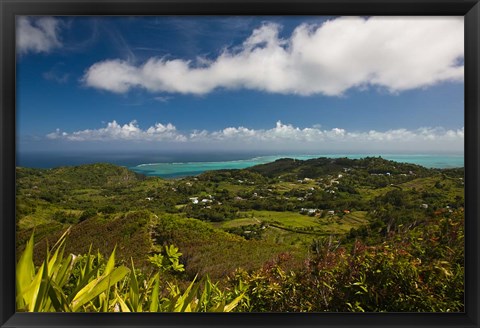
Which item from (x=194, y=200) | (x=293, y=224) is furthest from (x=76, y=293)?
(x=194, y=200)

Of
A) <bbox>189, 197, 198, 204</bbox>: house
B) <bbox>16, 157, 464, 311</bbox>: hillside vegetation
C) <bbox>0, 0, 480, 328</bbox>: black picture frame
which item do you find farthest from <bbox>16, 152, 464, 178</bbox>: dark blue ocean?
<bbox>0, 0, 480, 328</bbox>: black picture frame

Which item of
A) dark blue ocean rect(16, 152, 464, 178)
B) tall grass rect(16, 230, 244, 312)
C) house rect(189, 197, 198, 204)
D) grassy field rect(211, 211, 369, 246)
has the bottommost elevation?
grassy field rect(211, 211, 369, 246)

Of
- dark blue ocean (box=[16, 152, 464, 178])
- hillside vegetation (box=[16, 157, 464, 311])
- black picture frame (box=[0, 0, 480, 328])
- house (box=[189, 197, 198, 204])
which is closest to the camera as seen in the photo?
black picture frame (box=[0, 0, 480, 328])

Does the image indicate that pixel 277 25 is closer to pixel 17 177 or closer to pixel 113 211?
pixel 17 177

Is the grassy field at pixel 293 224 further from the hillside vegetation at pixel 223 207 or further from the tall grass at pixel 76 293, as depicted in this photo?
the tall grass at pixel 76 293

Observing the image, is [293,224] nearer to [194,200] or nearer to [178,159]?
[194,200]

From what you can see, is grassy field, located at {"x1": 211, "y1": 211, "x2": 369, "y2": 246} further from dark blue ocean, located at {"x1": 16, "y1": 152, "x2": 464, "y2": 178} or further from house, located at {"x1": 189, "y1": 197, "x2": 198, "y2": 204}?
dark blue ocean, located at {"x1": 16, "y1": 152, "x2": 464, "y2": 178}
